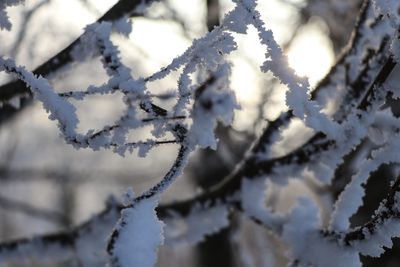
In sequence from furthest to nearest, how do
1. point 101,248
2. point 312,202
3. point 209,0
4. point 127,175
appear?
point 127,175, point 209,0, point 101,248, point 312,202

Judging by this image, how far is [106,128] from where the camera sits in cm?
108

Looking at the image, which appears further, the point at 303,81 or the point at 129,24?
the point at 129,24

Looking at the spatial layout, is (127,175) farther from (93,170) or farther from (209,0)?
(209,0)

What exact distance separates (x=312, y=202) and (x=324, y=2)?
13.2 ft

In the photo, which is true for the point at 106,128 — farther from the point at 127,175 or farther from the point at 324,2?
the point at 127,175

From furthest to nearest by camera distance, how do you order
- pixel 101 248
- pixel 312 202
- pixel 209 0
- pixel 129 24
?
pixel 209 0, pixel 101 248, pixel 312 202, pixel 129 24

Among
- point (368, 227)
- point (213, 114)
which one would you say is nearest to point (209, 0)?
point (368, 227)

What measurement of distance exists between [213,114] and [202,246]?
5.08 meters

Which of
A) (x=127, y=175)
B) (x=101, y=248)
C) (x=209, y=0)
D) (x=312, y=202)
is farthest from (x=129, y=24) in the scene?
(x=127, y=175)

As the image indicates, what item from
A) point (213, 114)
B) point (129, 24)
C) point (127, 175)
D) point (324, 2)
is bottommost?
point (213, 114)

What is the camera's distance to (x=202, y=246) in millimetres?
5793

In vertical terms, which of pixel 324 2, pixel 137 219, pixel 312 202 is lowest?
pixel 137 219

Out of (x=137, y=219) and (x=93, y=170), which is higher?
(x=93, y=170)

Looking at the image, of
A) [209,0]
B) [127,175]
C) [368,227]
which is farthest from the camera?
[127,175]
